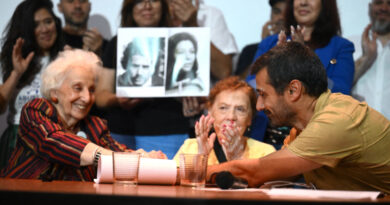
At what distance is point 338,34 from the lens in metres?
3.99

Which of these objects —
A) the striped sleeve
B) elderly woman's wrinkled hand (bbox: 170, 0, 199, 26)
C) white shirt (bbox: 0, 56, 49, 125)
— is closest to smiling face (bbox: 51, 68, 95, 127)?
the striped sleeve

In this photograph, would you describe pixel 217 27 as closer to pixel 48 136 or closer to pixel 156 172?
pixel 48 136

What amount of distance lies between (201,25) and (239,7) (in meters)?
0.35

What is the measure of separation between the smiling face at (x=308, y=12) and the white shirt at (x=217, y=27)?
0.57m

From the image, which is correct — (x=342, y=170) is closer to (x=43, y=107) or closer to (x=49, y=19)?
(x=43, y=107)

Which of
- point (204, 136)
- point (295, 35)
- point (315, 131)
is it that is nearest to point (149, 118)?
point (204, 136)

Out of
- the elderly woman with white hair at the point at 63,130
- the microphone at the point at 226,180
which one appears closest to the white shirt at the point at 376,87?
the elderly woman with white hair at the point at 63,130

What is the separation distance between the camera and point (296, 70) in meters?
2.41

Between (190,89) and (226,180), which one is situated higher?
(190,89)

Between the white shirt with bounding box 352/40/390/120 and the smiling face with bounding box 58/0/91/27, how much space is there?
2311 millimetres

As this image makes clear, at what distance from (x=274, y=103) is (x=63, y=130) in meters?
1.32

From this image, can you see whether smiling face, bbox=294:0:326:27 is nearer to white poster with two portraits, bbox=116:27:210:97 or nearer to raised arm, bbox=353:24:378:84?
raised arm, bbox=353:24:378:84

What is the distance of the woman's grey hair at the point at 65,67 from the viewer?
135 inches

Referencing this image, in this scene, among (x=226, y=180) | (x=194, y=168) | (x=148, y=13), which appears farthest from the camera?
(x=148, y=13)
